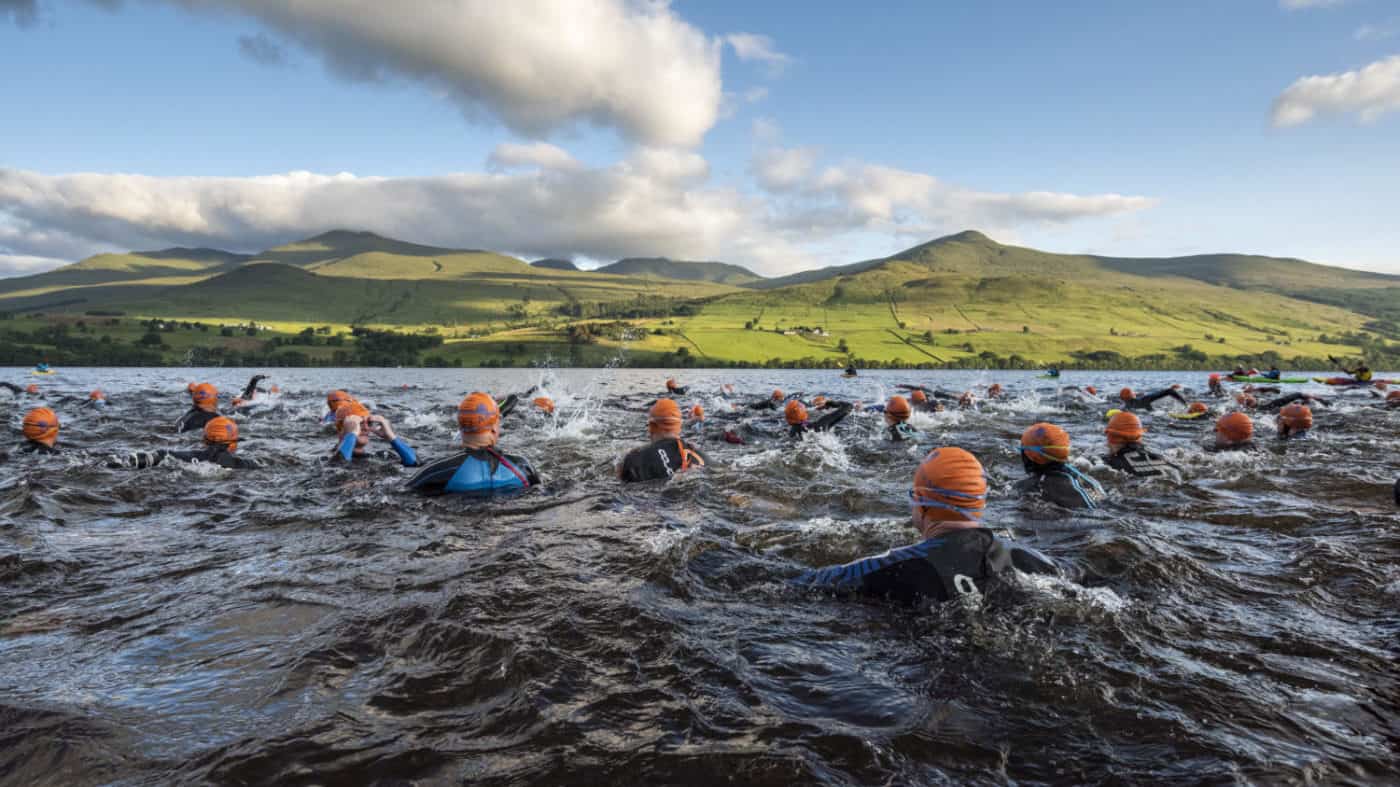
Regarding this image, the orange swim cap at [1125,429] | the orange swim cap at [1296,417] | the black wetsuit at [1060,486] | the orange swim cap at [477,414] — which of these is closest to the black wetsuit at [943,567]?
the black wetsuit at [1060,486]

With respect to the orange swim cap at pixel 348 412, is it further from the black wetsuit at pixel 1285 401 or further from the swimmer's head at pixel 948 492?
the black wetsuit at pixel 1285 401

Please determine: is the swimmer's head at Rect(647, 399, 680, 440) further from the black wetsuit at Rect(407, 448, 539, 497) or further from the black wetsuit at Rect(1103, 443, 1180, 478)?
the black wetsuit at Rect(1103, 443, 1180, 478)

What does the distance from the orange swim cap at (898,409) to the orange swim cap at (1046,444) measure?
26.9 ft

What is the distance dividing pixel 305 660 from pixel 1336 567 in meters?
10.1

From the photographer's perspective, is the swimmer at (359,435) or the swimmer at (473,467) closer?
the swimmer at (473,467)

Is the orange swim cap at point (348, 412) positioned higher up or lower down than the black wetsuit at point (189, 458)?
higher up

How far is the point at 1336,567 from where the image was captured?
6.87m

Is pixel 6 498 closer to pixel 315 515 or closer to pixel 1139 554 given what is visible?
pixel 315 515

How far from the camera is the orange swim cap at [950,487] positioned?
17.4 ft

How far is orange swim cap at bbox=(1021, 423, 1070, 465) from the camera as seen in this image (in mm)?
8680

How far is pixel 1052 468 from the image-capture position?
29.3ft

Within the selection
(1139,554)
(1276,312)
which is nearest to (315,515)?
(1139,554)

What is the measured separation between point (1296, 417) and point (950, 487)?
16946 millimetres

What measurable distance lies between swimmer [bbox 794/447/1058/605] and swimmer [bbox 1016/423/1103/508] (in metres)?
3.72
